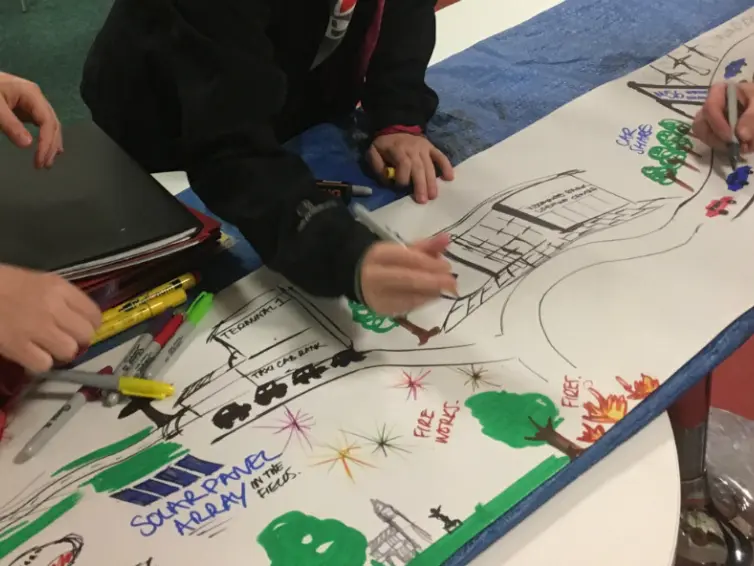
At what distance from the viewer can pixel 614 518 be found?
41 centimetres

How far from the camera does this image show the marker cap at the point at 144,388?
470 millimetres

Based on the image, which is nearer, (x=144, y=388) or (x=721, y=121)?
(x=144, y=388)

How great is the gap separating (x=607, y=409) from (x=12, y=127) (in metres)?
0.45

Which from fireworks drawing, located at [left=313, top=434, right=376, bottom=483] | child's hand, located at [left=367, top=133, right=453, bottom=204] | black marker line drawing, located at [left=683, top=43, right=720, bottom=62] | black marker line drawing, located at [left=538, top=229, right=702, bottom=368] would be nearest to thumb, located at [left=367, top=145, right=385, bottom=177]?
child's hand, located at [left=367, top=133, right=453, bottom=204]

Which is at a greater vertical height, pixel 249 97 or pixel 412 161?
pixel 249 97

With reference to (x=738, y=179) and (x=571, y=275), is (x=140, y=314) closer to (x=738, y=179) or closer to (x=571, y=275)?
(x=571, y=275)

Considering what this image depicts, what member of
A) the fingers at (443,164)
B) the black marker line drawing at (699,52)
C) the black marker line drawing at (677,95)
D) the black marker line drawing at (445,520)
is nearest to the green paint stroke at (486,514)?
the black marker line drawing at (445,520)

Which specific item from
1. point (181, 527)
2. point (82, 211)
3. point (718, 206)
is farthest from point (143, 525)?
point (718, 206)

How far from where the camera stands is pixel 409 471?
1.37 feet

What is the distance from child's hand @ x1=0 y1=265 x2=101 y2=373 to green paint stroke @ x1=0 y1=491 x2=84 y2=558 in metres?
0.08

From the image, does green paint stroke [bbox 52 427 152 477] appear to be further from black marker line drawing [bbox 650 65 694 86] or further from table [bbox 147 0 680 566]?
black marker line drawing [bbox 650 65 694 86]

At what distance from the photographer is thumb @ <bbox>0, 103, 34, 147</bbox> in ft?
1.71

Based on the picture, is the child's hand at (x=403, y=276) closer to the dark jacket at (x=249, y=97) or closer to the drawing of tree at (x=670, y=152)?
the dark jacket at (x=249, y=97)

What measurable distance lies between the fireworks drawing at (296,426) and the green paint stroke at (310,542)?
0.17 ft
